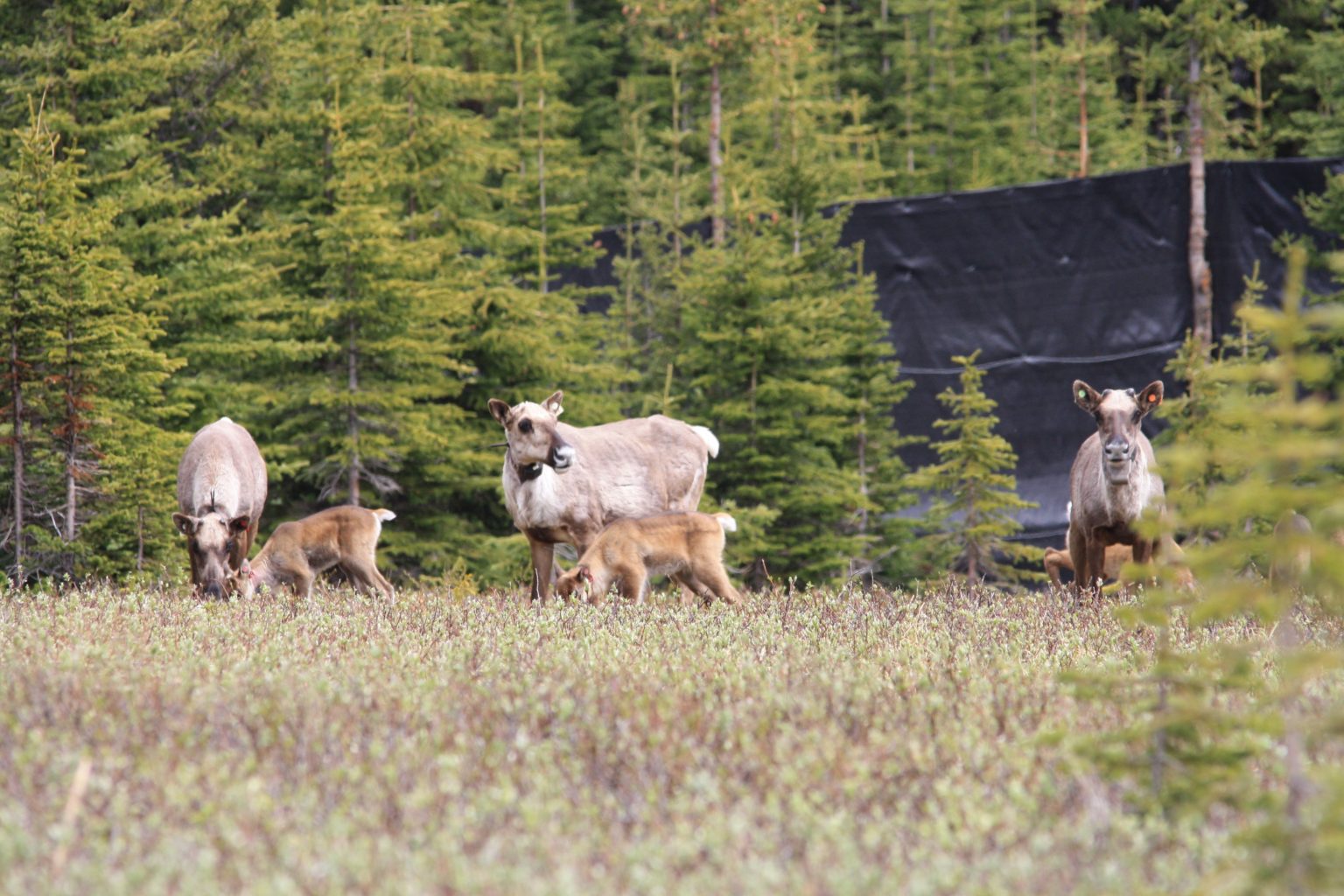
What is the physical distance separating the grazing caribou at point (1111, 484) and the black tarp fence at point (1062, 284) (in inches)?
276

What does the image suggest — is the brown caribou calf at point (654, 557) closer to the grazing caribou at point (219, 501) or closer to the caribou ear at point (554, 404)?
the caribou ear at point (554, 404)

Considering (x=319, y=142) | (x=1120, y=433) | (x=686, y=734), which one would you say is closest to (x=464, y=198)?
(x=319, y=142)

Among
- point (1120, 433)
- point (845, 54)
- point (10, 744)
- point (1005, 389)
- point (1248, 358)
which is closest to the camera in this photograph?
point (10, 744)

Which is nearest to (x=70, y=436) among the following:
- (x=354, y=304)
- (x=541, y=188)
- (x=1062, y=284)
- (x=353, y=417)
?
(x=353, y=417)

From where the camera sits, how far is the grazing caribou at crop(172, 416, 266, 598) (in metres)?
12.3

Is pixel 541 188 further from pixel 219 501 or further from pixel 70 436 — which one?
pixel 219 501

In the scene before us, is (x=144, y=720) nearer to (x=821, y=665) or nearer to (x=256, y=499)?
(x=821, y=665)

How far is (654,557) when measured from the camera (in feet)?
38.7

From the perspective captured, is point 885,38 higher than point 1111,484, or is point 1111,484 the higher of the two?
point 885,38

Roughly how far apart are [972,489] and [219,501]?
8488 mm

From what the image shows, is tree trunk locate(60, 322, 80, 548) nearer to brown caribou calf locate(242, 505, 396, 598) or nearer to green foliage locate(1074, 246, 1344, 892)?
brown caribou calf locate(242, 505, 396, 598)

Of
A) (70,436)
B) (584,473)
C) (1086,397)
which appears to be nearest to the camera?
(1086,397)

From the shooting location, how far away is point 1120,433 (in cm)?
1179

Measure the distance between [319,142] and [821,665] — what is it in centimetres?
1285
